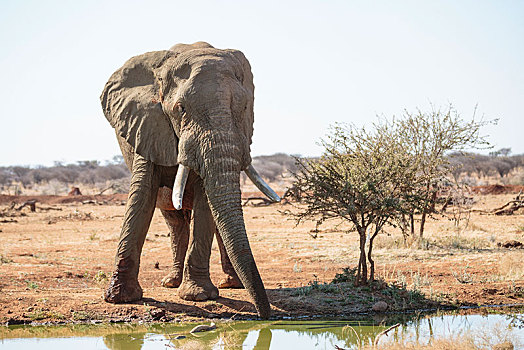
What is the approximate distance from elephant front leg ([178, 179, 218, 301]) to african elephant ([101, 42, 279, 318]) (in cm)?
1

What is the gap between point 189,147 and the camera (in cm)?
859

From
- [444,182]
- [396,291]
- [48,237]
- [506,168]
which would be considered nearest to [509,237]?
[444,182]

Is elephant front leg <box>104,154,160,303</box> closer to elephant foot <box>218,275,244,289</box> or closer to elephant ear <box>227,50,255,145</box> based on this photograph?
Answer: elephant ear <box>227,50,255,145</box>

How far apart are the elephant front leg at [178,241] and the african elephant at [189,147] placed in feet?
1.97

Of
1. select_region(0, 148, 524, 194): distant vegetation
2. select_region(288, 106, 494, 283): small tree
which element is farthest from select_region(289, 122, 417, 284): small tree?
select_region(0, 148, 524, 194): distant vegetation

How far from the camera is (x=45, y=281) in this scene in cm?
1142

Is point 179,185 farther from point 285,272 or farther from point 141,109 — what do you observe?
point 285,272

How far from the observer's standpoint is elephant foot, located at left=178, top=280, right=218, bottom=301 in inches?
363

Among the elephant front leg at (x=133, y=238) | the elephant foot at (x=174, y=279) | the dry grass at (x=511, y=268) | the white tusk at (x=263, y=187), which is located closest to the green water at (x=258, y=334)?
the elephant front leg at (x=133, y=238)

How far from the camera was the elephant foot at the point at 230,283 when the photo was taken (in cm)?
1059

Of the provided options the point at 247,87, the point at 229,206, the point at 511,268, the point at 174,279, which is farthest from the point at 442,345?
the point at 511,268

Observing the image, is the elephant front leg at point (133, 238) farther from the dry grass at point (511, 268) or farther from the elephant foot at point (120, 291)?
the dry grass at point (511, 268)

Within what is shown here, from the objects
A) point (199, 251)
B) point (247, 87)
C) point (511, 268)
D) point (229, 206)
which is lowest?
point (511, 268)

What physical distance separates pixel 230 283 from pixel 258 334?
8.10 ft
